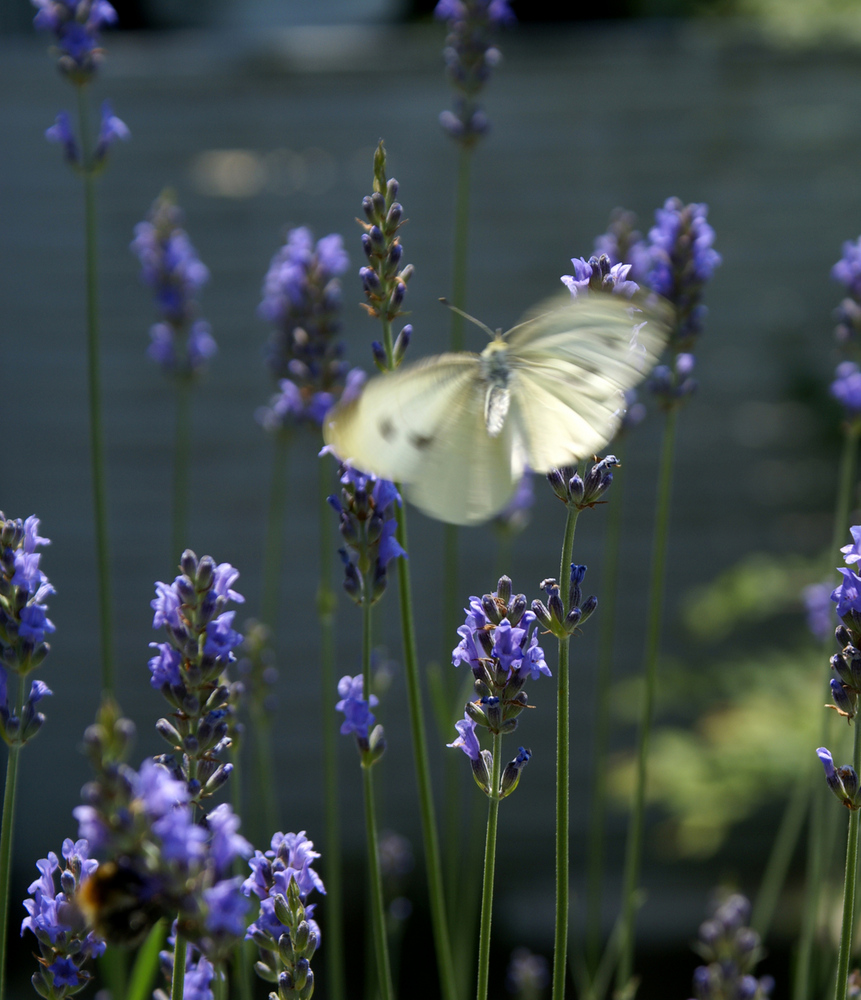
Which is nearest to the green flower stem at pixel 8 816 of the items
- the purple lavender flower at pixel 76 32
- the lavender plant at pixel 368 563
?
the lavender plant at pixel 368 563

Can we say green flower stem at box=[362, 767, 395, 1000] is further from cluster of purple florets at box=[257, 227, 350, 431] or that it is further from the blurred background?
the blurred background

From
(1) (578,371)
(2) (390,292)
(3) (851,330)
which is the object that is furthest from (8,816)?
(3) (851,330)

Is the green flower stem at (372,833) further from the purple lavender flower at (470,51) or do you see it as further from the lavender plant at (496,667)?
the purple lavender flower at (470,51)

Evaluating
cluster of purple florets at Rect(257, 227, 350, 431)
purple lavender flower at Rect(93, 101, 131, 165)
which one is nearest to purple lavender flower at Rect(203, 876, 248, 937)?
cluster of purple florets at Rect(257, 227, 350, 431)

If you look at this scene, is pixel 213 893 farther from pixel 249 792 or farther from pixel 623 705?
pixel 249 792

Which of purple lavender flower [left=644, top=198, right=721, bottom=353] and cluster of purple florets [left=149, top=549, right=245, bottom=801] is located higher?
purple lavender flower [left=644, top=198, right=721, bottom=353]

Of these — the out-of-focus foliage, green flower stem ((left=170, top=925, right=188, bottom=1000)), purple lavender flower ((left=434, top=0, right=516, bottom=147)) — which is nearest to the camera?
green flower stem ((left=170, top=925, right=188, bottom=1000))
